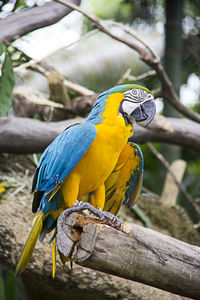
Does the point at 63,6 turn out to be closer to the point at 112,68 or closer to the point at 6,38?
the point at 6,38

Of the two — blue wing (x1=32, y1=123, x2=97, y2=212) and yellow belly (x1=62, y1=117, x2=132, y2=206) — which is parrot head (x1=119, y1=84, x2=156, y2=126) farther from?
blue wing (x1=32, y1=123, x2=97, y2=212)

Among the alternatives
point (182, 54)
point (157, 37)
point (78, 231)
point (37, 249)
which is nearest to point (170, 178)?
point (182, 54)

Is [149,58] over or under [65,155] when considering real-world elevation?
over

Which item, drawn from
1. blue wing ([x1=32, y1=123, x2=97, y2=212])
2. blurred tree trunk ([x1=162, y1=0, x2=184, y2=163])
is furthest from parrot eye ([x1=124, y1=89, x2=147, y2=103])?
blurred tree trunk ([x1=162, y1=0, x2=184, y2=163])

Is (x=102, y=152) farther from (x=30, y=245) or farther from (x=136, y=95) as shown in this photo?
(x=30, y=245)

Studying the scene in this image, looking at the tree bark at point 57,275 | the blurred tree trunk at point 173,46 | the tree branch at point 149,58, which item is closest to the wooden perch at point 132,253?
the tree bark at point 57,275

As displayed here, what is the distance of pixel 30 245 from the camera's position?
189 cm

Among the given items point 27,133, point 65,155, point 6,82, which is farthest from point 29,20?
point 65,155

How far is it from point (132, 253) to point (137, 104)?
802 millimetres

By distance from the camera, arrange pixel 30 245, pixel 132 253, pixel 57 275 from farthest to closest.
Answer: pixel 57 275, pixel 30 245, pixel 132 253

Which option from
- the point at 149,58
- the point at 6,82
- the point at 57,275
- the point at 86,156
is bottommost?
the point at 57,275

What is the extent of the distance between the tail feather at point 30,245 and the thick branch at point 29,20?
1.41 m

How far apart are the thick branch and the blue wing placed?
1142 mm

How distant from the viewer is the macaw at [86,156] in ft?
6.27
